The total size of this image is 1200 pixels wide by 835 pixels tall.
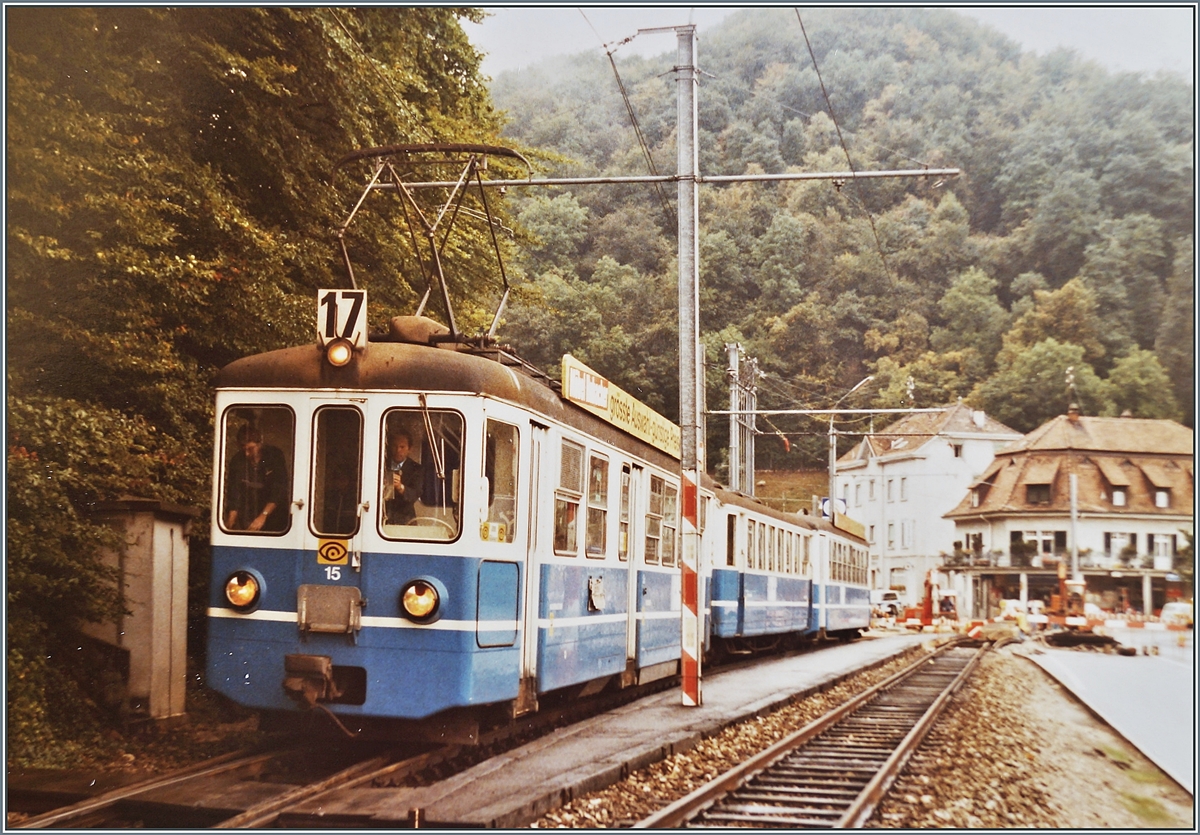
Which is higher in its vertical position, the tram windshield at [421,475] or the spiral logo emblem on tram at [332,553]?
the tram windshield at [421,475]

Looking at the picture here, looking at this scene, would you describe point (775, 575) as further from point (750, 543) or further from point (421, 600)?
point (421, 600)

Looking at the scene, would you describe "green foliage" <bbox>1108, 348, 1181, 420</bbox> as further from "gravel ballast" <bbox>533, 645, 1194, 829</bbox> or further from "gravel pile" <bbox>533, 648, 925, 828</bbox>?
"gravel pile" <bbox>533, 648, 925, 828</bbox>

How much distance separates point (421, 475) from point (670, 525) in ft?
16.9

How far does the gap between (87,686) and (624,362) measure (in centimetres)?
755

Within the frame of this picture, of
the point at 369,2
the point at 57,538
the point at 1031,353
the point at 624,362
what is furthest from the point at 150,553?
the point at 1031,353

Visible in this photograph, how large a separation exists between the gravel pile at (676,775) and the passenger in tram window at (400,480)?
6.65ft

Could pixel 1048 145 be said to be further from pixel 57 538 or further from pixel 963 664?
pixel 963 664

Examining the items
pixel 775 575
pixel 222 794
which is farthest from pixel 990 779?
pixel 775 575

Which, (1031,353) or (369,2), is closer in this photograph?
(369,2)

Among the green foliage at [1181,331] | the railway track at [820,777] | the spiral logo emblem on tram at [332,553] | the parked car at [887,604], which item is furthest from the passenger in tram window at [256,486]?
the parked car at [887,604]

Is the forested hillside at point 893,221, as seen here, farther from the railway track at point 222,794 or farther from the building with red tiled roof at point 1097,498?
the railway track at point 222,794

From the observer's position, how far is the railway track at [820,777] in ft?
21.0

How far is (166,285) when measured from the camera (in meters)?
8.85

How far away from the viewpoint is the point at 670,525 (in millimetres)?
11742
